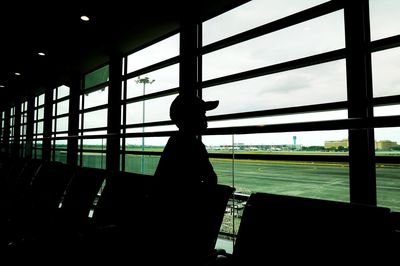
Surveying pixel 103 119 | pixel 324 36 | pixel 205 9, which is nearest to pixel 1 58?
pixel 103 119

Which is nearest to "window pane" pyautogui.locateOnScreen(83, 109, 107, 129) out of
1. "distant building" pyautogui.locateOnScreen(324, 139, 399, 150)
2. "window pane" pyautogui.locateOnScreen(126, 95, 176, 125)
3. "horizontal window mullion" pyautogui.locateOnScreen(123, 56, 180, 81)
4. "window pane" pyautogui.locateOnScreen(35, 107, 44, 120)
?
"window pane" pyautogui.locateOnScreen(126, 95, 176, 125)

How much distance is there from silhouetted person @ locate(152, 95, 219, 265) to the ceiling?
3.05 m

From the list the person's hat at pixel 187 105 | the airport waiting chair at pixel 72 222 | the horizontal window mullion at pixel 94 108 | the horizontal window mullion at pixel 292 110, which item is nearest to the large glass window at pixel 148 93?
the horizontal window mullion at pixel 94 108

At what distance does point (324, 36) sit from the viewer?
2828 mm

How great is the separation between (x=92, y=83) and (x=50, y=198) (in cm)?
532

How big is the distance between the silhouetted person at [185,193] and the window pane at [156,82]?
134 inches

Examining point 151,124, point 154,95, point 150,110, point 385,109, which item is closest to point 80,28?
point 154,95

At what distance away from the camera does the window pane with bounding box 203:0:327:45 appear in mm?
3090

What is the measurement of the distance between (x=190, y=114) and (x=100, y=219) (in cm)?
103

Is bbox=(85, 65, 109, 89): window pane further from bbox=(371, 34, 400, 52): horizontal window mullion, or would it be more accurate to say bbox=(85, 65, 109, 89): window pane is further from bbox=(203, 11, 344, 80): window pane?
bbox=(371, 34, 400, 52): horizontal window mullion

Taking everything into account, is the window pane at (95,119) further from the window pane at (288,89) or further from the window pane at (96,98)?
the window pane at (288,89)

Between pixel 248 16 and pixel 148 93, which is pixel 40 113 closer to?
pixel 148 93

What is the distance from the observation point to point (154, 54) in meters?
5.00

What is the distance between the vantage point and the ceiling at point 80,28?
3694mm
